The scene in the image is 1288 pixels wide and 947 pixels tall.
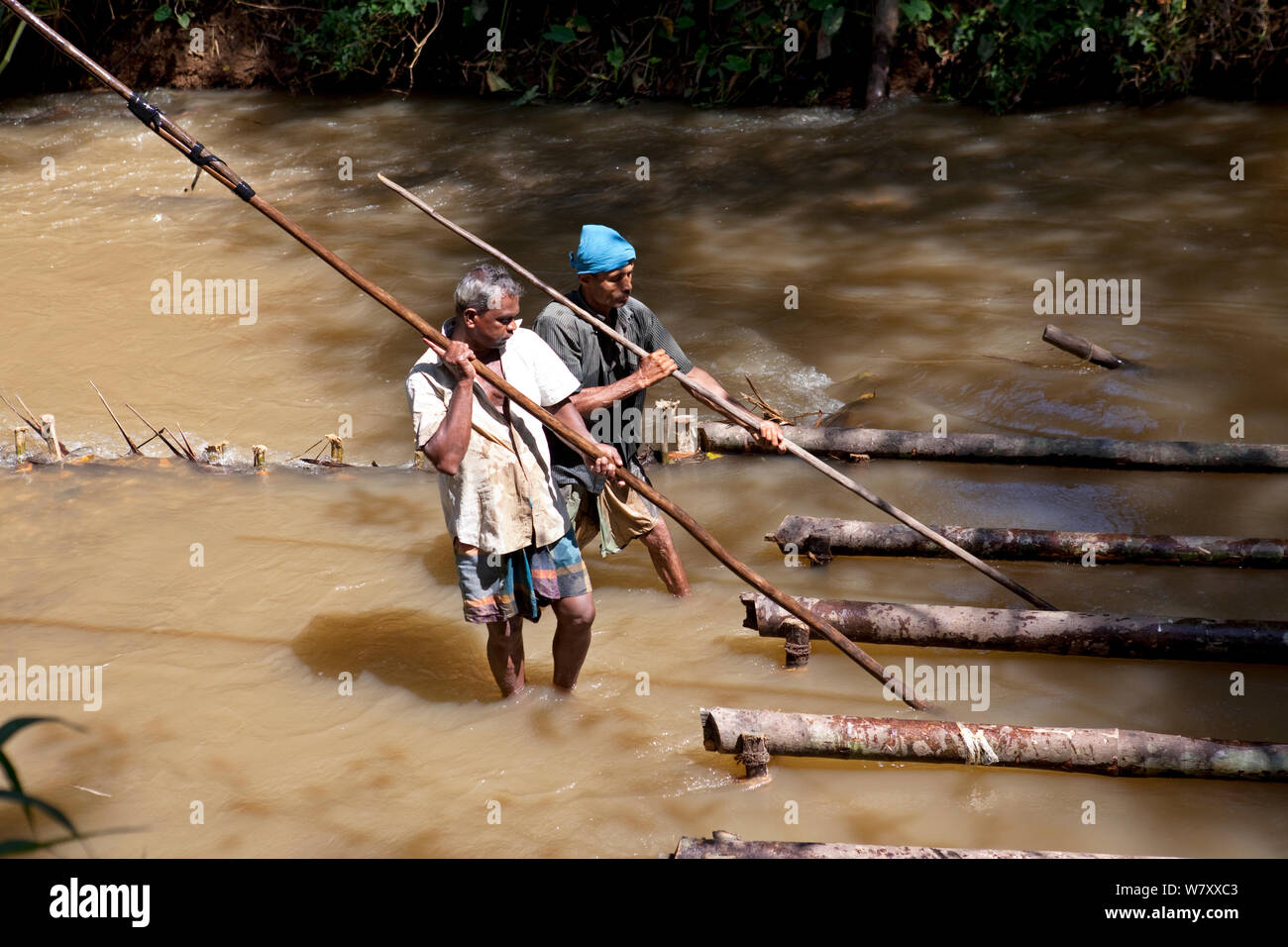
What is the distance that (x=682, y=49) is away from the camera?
43.8 ft

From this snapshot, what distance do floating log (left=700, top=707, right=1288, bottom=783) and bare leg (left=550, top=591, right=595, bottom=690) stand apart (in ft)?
2.13

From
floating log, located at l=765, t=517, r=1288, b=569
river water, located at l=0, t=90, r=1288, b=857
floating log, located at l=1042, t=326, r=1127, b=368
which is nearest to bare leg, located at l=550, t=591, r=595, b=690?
river water, located at l=0, t=90, r=1288, b=857

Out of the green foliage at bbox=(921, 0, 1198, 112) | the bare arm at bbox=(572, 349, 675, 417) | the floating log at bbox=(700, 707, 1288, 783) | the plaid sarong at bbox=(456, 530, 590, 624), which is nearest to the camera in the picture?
the floating log at bbox=(700, 707, 1288, 783)

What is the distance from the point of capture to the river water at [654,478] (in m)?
4.47

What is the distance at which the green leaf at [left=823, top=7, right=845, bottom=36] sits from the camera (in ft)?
40.0

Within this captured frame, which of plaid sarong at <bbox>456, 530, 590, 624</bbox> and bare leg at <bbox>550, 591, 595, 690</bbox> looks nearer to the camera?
plaid sarong at <bbox>456, 530, 590, 624</bbox>

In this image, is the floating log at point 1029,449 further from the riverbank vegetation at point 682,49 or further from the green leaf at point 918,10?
the green leaf at point 918,10

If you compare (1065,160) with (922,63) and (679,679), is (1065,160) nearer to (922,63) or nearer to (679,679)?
(922,63)

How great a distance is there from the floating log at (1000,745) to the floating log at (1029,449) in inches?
87.8

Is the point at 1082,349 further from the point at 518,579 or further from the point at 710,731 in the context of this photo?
the point at 518,579

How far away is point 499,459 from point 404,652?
1.41 metres

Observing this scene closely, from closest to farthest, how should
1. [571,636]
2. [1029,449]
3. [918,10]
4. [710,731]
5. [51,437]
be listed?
[710,731] → [571,636] → [1029,449] → [51,437] → [918,10]

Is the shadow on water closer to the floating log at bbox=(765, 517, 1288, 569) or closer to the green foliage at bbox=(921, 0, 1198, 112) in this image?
the floating log at bbox=(765, 517, 1288, 569)

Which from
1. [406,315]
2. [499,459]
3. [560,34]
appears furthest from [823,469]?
[560,34]
